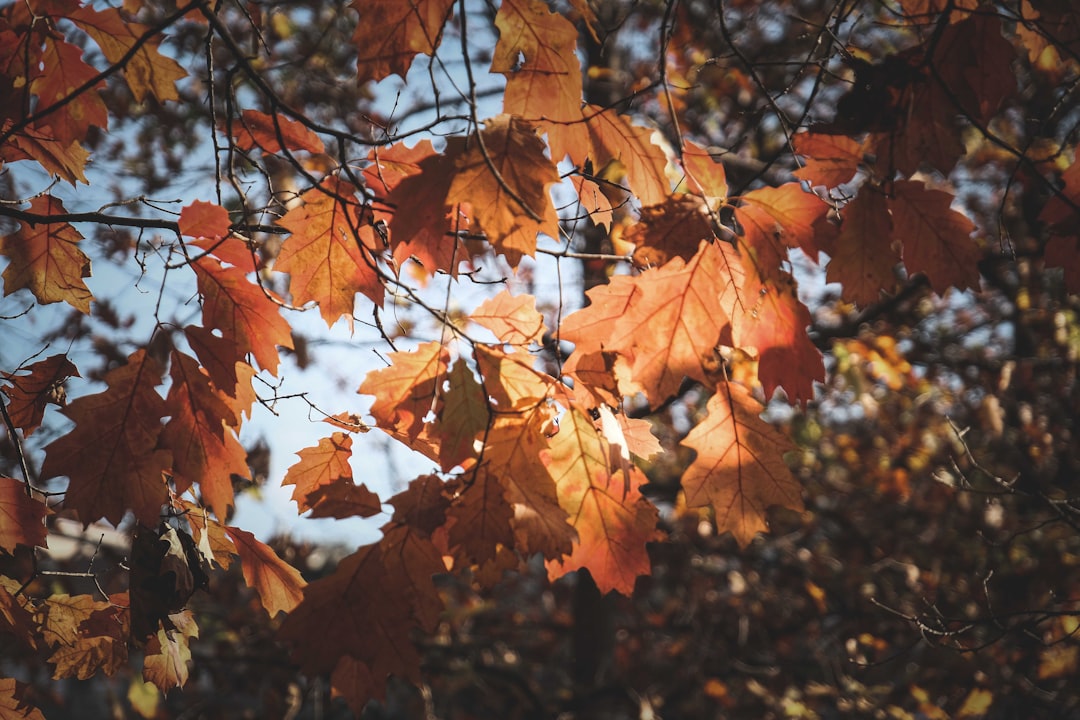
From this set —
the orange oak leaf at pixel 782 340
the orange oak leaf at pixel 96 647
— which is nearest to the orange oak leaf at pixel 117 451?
the orange oak leaf at pixel 96 647

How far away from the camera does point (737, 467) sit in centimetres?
151

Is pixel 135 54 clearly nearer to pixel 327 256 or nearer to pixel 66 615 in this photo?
pixel 327 256

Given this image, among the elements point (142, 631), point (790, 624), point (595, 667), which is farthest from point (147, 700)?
point (790, 624)

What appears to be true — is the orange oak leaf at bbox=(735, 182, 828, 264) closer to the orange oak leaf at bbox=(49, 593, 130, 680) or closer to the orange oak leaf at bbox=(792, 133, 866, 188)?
the orange oak leaf at bbox=(792, 133, 866, 188)

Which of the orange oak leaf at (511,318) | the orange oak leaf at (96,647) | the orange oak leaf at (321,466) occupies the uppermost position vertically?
the orange oak leaf at (511,318)

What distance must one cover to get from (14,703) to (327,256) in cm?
140

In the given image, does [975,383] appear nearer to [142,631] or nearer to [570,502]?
[570,502]

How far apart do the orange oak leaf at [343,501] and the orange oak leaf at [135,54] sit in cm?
115

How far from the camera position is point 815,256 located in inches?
56.1

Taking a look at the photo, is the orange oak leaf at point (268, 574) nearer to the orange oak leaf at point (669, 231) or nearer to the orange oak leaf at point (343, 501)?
the orange oak leaf at point (343, 501)

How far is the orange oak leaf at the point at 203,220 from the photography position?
1.42m

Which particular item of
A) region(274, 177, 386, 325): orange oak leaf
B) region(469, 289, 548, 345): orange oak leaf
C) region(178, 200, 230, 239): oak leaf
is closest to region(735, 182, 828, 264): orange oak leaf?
region(469, 289, 548, 345): orange oak leaf

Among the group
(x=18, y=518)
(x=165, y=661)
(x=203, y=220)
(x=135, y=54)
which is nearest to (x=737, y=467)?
(x=203, y=220)

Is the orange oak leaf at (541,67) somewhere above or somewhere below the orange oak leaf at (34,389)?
above
